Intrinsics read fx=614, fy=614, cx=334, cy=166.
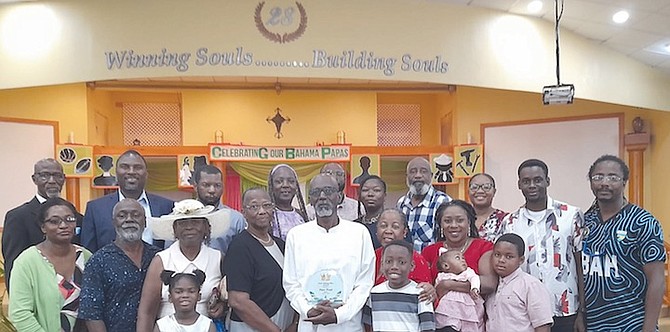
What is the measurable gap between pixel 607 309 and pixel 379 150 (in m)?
5.49

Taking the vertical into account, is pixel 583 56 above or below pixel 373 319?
above

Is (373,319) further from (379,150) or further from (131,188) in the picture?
(379,150)

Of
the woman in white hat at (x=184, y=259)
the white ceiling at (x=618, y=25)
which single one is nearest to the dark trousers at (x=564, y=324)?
the woman in white hat at (x=184, y=259)

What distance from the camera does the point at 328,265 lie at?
8.69 feet

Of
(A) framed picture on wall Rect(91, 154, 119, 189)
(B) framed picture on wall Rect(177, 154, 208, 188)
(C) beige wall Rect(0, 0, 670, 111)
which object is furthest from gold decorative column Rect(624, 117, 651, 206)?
(A) framed picture on wall Rect(91, 154, 119, 189)

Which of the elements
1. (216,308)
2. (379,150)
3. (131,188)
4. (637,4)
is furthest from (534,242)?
(379,150)

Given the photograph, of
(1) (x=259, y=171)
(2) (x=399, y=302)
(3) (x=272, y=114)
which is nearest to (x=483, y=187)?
(2) (x=399, y=302)

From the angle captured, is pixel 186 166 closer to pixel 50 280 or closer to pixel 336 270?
pixel 50 280

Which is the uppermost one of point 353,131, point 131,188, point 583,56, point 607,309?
point 583,56

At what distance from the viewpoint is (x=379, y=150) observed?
8.30 m

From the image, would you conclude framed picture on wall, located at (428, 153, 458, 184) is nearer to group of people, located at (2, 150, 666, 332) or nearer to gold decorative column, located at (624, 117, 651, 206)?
gold decorative column, located at (624, 117, 651, 206)

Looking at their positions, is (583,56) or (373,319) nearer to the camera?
(373,319)

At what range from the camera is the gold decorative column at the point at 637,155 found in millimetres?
7404

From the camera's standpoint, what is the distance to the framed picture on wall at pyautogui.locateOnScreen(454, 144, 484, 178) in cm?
803
